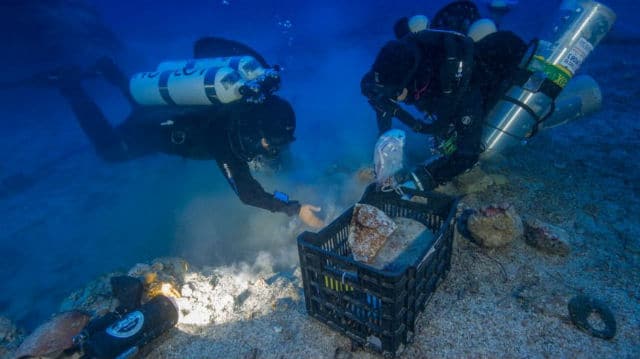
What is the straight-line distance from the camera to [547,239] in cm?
286

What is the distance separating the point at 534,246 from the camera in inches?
116

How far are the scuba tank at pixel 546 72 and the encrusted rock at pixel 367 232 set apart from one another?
110 inches

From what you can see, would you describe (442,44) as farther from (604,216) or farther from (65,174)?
(65,174)

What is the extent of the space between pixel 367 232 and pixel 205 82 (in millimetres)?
3613

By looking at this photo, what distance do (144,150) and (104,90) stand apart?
29549 millimetres

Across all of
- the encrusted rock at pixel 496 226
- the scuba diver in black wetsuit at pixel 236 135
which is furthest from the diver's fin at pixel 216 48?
the encrusted rock at pixel 496 226

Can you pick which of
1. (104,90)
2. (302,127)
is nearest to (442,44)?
(302,127)

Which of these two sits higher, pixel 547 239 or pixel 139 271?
pixel 547 239

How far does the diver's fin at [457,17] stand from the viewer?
172 inches

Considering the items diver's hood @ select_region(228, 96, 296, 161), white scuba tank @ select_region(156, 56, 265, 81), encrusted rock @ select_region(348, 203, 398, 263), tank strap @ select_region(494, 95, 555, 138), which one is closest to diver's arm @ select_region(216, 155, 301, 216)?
diver's hood @ select_region(228, 96, 296, 161)

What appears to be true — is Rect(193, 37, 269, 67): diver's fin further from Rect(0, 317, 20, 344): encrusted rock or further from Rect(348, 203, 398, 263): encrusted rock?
Rect(0, 317, 20, 344): encrusted rock

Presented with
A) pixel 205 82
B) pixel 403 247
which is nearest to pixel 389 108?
pixel 403 247

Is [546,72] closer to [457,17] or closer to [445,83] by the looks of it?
[457,17]

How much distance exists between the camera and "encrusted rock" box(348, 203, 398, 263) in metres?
2.39
